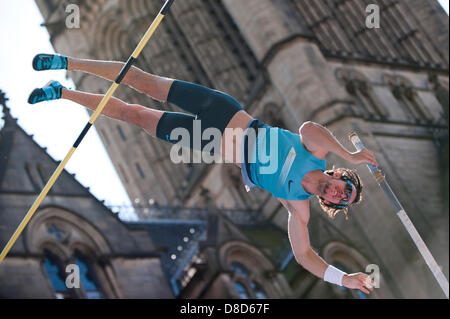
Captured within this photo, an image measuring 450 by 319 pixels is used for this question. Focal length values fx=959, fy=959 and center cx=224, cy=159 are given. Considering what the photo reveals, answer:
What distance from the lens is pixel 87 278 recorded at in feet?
64.5

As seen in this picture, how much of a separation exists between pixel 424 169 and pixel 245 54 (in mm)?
7624

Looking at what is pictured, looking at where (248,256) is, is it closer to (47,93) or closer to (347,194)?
(47,93)

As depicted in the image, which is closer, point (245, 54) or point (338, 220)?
point (338, 220)

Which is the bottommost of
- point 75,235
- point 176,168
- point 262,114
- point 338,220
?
point 75,235

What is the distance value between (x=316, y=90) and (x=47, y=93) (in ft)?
65.4

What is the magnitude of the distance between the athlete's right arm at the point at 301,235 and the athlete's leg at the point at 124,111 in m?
1.15

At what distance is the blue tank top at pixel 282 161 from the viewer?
22.8 ft

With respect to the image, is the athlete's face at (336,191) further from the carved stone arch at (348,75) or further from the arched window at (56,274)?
the carved stone arch at (348,75)

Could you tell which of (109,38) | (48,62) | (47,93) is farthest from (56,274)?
(109,38)

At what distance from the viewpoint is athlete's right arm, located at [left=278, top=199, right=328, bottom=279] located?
7.26 metres

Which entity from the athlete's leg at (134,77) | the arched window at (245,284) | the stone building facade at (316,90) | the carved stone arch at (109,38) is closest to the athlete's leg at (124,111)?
the athlete's leg at (134,77)

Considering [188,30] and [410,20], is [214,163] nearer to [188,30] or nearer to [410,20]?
[188,30]
